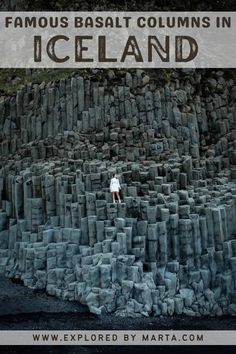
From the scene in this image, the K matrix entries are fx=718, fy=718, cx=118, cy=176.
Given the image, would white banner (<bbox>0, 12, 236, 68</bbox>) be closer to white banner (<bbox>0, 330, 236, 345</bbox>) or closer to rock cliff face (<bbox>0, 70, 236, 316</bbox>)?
rock cliff face (<bbox>0, 70, 236, 316</bbox>)

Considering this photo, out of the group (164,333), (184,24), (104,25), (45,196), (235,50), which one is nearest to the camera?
(164,333)

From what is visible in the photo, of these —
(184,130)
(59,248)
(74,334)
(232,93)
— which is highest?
(232,93)

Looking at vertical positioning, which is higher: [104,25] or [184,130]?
[104,25]

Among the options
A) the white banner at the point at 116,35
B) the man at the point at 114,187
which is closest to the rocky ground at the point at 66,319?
the man at the point at 114,187

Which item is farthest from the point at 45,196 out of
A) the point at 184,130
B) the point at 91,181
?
the point at 184,130

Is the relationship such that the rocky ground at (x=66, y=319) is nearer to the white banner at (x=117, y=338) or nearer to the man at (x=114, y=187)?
the white banner at (x=117, y=338)

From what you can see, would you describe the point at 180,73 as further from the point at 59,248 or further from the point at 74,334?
the point at 74,334

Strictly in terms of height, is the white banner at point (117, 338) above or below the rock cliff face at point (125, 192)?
below

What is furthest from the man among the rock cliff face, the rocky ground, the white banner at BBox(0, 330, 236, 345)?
the white banner at BBox(0, 330, 236, 345)
